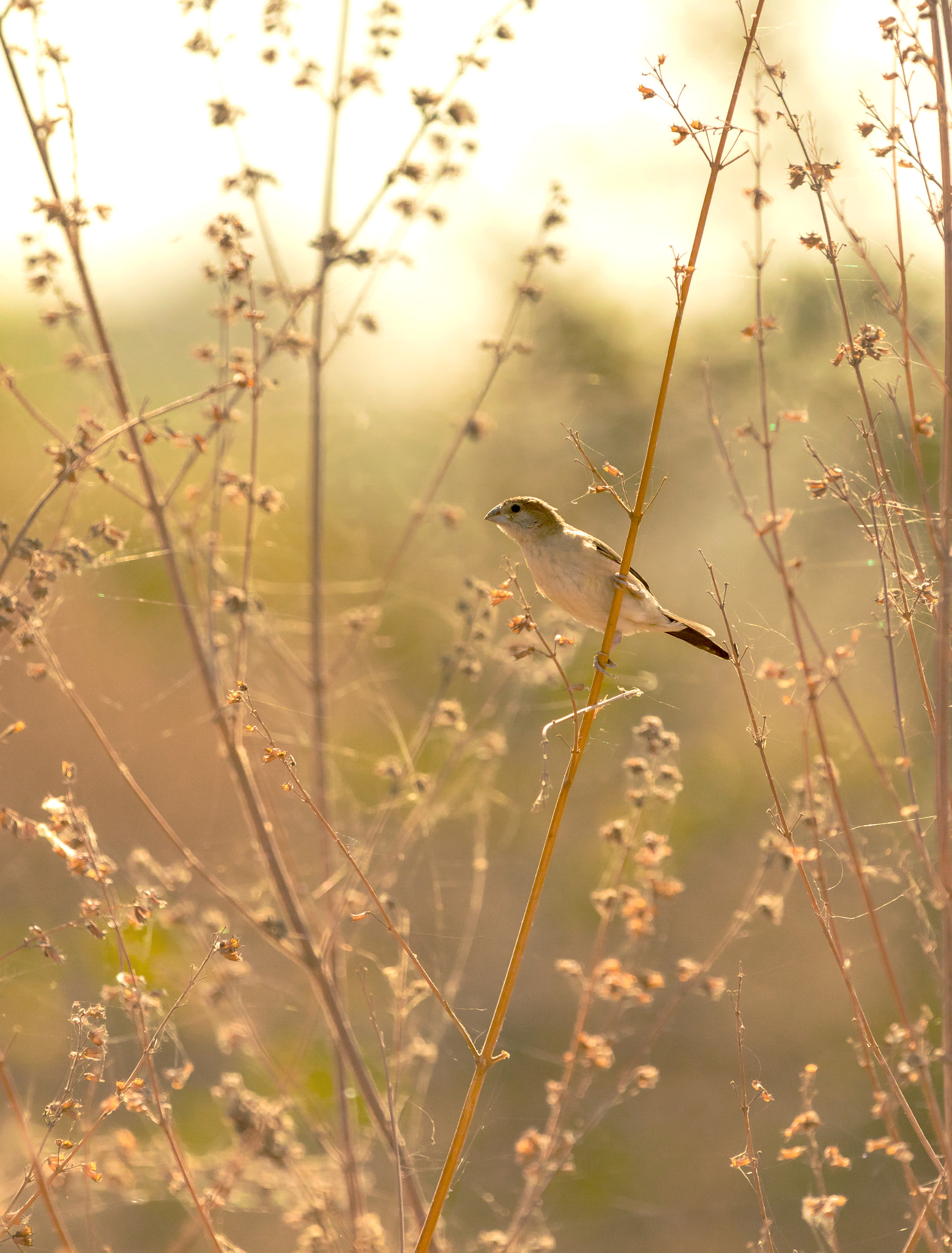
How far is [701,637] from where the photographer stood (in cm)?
304

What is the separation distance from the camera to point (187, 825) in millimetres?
5930

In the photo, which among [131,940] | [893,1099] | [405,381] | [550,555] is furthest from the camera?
[405,381]

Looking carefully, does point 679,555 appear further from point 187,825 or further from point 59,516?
point 59,516

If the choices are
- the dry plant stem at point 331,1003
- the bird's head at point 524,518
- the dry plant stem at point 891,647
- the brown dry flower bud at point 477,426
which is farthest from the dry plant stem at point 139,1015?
the brown dry flower bud at point 477,426

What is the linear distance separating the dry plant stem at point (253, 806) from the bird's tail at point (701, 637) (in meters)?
1.23

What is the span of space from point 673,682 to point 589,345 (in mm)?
2441

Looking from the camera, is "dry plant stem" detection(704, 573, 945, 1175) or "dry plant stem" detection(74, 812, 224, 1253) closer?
"dry plant stem" detection(704, 573, 945, 1175)

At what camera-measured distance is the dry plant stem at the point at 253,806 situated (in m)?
2.69

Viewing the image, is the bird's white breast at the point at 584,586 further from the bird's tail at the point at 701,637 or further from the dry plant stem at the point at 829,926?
the dry plant stem at the point at 829,926

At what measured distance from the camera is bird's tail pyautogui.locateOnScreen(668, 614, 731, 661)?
2.82 m

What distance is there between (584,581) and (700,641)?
0.49 metres

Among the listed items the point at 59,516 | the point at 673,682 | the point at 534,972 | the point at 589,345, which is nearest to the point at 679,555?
the point at 673,682

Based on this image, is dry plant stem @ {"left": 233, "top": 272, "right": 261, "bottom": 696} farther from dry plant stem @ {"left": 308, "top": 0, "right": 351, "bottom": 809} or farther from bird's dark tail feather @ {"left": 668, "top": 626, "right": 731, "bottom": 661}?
bird's dark tail feather @ {"left": 668, "top": 626, "right": 731, "bottom": 661}

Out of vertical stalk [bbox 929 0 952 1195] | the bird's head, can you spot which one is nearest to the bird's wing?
the bird's head
